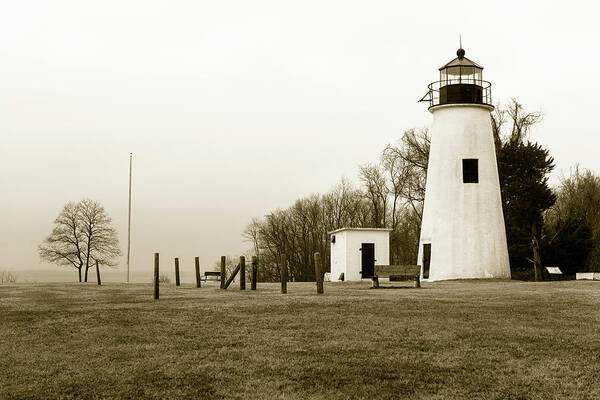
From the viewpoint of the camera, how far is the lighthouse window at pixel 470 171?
36.6 m

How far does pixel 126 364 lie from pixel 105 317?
5.66 m

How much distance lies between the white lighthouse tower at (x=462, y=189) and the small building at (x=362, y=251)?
4057 mm

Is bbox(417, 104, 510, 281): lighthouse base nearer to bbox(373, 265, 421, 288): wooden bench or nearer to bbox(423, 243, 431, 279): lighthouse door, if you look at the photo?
bbox(423, 243, 431, 279): lighthouse door

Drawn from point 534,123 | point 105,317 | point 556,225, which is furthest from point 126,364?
point 534,123

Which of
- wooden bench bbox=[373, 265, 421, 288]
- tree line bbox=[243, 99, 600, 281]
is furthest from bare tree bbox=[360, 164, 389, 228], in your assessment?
wooden bench bbox=[373, 265, 421, 288]

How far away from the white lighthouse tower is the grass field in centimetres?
1558

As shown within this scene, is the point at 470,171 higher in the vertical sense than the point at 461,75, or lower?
lower

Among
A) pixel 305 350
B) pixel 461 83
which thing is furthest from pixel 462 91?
pixel 305 350

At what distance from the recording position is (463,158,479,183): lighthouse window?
1442 inches

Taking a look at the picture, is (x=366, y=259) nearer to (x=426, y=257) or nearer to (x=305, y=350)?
(x=426, y=257)

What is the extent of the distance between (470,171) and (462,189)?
1.02m

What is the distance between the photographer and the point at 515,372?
39.2 ft

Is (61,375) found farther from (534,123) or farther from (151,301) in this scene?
(534,123)

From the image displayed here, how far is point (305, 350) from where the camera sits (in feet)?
44.2
